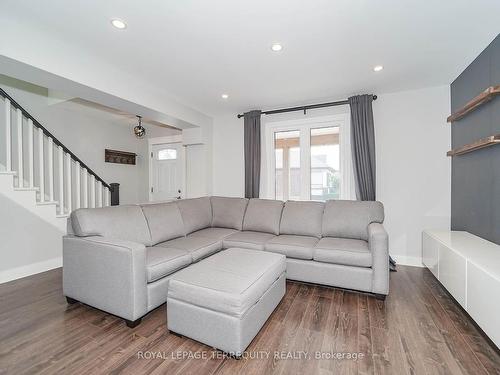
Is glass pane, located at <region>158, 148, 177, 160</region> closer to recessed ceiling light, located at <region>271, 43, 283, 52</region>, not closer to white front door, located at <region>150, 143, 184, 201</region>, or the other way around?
white front door, located at <region>150, 143, 184, 201</region>

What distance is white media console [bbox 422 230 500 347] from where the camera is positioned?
4.94 ft

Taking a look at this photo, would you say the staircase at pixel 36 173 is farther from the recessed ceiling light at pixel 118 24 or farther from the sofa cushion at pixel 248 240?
the sofa cushion at pixel 248 240

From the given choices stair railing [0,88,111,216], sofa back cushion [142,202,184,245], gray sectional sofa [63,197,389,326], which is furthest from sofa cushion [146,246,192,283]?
stair railing [0,88,111,216]

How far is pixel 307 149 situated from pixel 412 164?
4.80ft

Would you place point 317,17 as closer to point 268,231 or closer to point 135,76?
point 135,76

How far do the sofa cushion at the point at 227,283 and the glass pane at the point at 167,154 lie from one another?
3.68 metres

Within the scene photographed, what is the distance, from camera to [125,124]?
520 centimetres

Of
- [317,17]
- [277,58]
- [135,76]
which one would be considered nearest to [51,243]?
[135,76]

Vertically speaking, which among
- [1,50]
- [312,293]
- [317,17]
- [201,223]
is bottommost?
[312,293]

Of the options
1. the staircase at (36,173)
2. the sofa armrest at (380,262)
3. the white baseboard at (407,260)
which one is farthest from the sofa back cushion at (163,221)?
the white baseboard at (407,260)

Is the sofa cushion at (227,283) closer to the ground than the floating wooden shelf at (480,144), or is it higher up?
closer to the ground

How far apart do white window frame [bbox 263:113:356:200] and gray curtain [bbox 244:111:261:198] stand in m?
0.19

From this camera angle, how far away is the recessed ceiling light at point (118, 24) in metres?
1.84

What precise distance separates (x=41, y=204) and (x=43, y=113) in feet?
5.83
